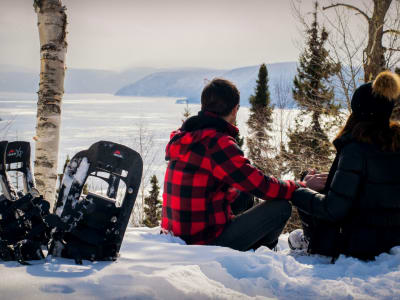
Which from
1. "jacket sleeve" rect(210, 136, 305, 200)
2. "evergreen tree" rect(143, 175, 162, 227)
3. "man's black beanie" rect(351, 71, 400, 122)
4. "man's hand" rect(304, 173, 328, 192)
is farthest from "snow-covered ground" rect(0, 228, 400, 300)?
"evergreen tree" rect(143, 175, 162, 227)

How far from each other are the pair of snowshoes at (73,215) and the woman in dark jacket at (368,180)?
135cm

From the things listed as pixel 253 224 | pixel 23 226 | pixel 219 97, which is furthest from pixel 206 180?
pixel 23 226

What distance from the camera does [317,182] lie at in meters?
2.72

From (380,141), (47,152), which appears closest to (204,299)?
(380,141)

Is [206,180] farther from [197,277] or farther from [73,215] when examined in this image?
[73,215]

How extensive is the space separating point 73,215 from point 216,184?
1.04 metres

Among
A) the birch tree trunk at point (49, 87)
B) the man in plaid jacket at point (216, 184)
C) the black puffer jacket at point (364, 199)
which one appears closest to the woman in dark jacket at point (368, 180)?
the black puffer jacket at point (364, 199)

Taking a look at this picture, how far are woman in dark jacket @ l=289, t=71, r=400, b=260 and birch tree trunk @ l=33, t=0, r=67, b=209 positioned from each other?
11.7 feet

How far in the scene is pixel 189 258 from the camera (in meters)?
2.07

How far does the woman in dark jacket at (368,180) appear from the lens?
2209 mm

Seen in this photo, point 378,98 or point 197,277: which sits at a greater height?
point 378,98

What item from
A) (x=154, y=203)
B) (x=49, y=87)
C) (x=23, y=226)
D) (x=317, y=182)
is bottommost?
(x=154, y=203)

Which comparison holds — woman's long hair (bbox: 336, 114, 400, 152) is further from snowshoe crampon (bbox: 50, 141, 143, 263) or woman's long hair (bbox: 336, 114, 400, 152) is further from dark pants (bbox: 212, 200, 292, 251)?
snowshoe crampon (bbox: 50, 141, 143, 263)

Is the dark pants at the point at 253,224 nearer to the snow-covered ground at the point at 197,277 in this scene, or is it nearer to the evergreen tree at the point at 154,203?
the snow-covered ground at the point at 197,277
